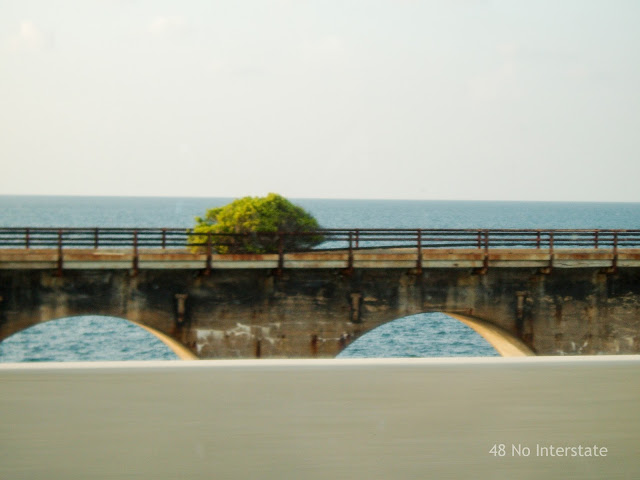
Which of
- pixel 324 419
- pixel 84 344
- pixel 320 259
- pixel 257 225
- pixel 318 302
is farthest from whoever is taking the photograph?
pixel 84 344

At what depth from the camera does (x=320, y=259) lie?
19.6 m

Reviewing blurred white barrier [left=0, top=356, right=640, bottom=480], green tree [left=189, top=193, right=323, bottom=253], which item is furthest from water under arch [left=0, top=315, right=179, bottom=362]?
blurred white barrier [left=0, top=356, right=640, bottom=480]

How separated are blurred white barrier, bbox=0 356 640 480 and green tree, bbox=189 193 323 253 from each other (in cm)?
1789

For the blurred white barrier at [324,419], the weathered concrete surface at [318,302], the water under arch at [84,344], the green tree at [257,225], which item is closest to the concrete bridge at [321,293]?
the weathered concrete surface at [318,302]

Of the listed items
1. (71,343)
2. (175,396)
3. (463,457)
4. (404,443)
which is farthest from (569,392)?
(71,343)

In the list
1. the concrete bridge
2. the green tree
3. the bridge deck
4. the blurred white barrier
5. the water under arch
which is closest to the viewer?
the blurred white barrier

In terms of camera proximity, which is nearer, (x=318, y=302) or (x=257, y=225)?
(x=318, y=302)

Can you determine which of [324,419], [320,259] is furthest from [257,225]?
[324,419]

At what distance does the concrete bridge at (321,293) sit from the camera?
18.8 meters

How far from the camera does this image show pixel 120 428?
2980 millimetres

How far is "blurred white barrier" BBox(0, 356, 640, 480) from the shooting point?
2969mm

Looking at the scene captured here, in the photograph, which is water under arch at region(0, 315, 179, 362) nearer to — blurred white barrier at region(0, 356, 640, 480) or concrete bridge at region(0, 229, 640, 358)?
concrete bridge at region(0, 229, 640, 358)

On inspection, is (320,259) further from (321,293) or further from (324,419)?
(324,419)

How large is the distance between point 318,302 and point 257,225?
11.6 ft
